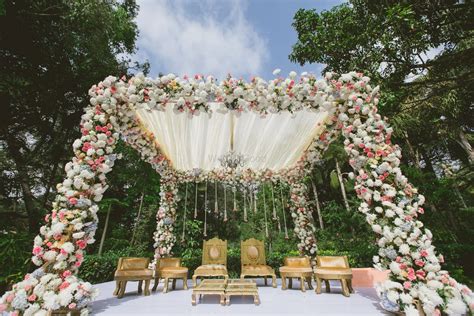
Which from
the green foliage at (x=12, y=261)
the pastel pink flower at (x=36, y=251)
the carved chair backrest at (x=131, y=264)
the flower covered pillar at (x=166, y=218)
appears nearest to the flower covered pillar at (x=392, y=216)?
the carved chair backrest at (x=131, y=264)

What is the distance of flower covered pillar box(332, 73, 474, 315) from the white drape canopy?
0.74m

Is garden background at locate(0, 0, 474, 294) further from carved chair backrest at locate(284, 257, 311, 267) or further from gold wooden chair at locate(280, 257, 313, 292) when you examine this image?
gold wooden chair at locate(280, 257, 313, 292)

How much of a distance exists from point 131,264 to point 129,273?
0.34 metres

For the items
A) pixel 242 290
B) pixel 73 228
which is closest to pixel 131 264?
pixel 73 228

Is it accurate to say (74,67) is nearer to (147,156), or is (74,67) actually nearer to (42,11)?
(42,11)

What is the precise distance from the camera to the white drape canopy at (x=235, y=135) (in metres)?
4.75

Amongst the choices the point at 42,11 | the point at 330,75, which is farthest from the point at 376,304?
the point at 42,11

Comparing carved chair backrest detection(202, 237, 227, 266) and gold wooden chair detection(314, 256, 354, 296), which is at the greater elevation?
carved chair backrest detection(202, 237, 227, 266)

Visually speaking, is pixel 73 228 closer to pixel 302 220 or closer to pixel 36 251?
pixel 36 251

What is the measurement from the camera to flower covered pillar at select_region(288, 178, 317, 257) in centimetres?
653

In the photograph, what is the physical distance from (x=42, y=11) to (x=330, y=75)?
8218 millimetres

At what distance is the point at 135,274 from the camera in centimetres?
446

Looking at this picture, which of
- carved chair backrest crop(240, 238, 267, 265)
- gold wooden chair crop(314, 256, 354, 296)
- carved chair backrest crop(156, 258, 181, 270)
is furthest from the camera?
carved chair backrest crop(240, 238, 267, 265)

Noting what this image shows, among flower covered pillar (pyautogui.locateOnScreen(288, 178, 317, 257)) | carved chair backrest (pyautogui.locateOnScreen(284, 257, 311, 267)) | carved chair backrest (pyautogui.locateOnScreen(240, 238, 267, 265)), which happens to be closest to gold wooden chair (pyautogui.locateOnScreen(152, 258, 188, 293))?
carved chair backrest (pyautogui.locateOnScreen(240, 238, 267, 265))
